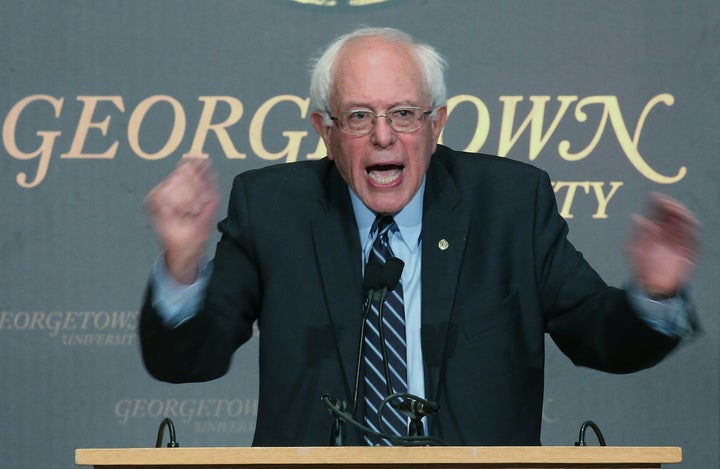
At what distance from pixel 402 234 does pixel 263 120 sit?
1193 mm

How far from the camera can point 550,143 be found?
3.69 meters

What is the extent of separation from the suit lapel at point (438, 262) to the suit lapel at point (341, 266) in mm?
147

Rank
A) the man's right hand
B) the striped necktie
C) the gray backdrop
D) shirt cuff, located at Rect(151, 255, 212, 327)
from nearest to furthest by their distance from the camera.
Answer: the man's right hand → shirt cuff, located at Rect(151, 255, 212, 327) → the striped necktie → the gray backdrop

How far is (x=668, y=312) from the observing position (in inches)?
88.8

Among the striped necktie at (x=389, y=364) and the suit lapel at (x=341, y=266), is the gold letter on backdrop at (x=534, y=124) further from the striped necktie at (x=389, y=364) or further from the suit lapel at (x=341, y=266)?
the striped necktie at (x=389, y=364)

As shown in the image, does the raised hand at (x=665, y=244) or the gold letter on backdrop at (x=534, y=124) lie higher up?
the gold letter on backdrop at (x=534, y=124)

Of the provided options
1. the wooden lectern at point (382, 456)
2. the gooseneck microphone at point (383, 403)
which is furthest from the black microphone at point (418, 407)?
the wooden lectern at point (382, 456)

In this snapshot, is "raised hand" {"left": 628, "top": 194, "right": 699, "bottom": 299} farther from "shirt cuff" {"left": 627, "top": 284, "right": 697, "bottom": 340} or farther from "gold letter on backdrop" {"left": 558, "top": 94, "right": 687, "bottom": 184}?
"gold letter on backdrop" {"left": 558, "top": 94, "right": 687, "bottom": 184}

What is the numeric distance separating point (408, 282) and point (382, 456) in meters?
0.88

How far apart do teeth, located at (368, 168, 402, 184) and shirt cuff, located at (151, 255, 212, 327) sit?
0.47m

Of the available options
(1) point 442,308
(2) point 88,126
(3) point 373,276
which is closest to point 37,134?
(2) point 88,126

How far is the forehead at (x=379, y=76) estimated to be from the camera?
2.54 meters

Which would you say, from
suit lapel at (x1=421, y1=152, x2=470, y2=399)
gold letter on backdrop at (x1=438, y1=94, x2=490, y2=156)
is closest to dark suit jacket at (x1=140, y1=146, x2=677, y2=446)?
suit lapel at (x1=421, y1=152, x2=470, y2=399)

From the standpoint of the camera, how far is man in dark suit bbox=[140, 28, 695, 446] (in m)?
2.48
